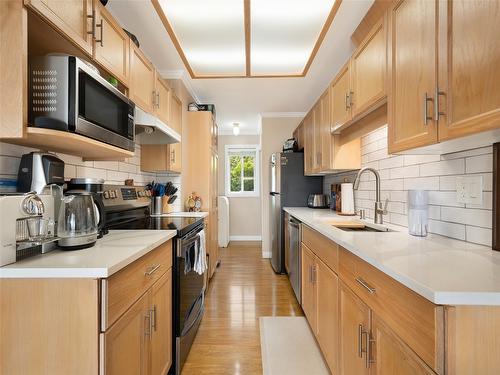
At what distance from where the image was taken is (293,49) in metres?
2.53

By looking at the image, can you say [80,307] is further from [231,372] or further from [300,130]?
[300,130]

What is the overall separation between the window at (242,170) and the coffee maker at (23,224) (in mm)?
5155

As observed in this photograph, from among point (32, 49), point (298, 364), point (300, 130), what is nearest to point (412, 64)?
point (32, 49)

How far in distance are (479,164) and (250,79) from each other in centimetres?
251

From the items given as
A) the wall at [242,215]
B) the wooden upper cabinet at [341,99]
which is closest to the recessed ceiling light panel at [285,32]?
A: the wooden upper cabinet at [341,99]

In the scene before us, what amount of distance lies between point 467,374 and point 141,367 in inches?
46.9

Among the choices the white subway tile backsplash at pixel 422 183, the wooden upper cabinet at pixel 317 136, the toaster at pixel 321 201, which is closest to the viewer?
the white subway tile backsplash at pixel 422 183

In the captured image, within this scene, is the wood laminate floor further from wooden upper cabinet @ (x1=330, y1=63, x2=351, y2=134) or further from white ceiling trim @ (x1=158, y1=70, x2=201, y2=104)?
white ceiling trim @ (x1=158, y1=70, x2=201, y2=104)

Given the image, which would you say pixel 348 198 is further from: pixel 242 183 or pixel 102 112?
pixel 242 183

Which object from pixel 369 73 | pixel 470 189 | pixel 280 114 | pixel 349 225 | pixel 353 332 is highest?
pixel 280 114

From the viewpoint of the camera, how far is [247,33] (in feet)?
7.47

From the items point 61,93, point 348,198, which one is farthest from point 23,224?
point 348,198

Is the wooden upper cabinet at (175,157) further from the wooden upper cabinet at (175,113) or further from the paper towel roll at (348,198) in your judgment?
the paper towel roll at (348,198)

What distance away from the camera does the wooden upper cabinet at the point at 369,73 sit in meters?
1.52
